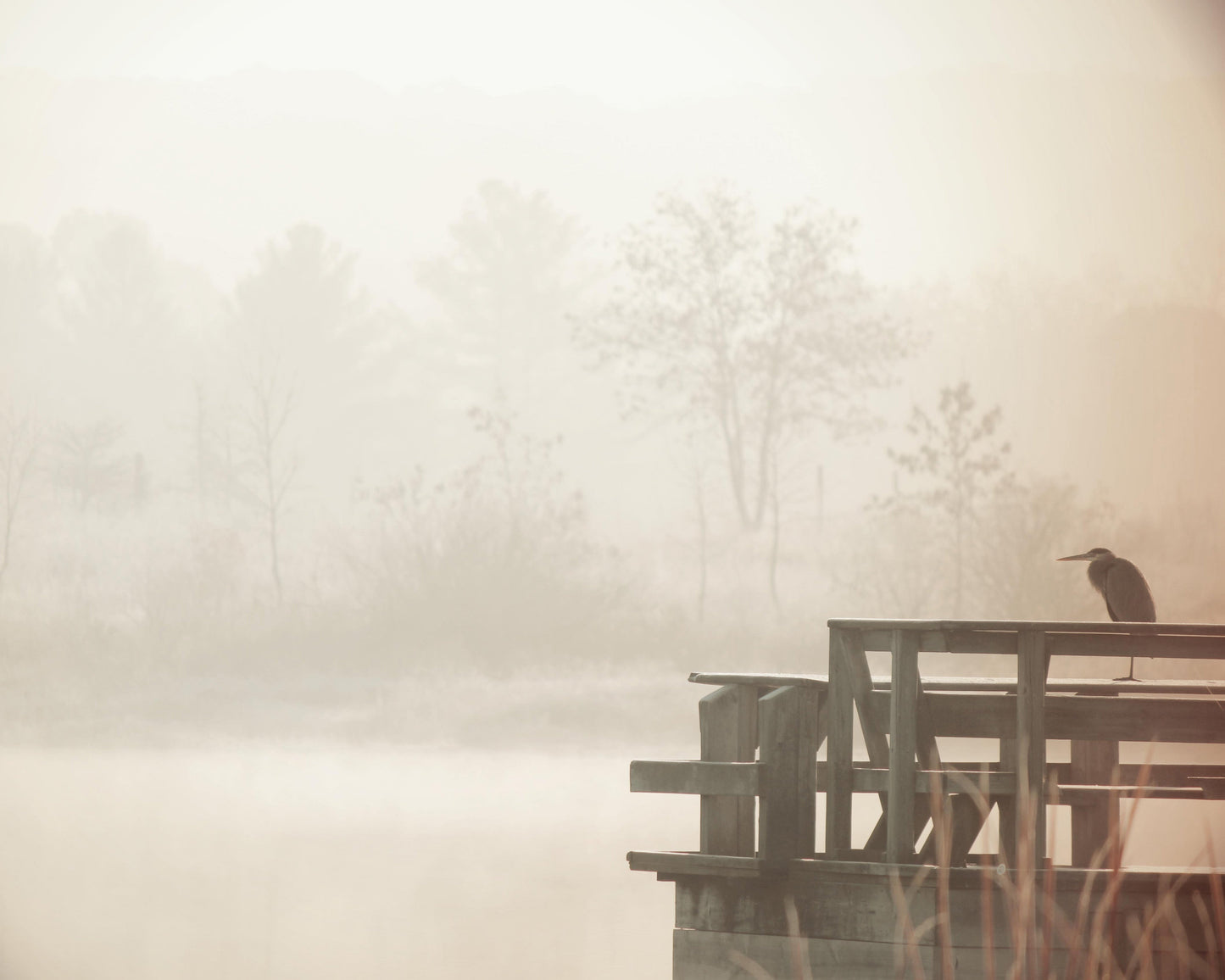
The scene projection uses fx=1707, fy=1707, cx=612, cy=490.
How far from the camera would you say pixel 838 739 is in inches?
210

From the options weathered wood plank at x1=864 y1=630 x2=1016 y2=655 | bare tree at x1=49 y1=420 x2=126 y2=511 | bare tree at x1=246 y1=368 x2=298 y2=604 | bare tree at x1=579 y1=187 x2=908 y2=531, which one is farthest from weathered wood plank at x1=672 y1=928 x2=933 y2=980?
bare tree at x1=49 y1=420 x2=126 y2=511

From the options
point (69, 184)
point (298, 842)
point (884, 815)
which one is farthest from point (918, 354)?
point (884, 815)

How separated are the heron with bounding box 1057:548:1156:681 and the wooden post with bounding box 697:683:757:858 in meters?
1.77

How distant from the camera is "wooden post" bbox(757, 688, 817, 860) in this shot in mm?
5355

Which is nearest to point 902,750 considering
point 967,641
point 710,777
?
point 967,641

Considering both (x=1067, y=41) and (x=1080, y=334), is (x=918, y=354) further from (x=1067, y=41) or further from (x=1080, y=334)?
(x=1067, y=41)

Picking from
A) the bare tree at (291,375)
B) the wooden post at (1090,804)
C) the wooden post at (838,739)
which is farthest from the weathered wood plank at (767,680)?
the bare tree at (291,375)

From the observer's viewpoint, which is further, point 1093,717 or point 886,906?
point 1093,717

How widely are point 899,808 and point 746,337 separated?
21.9 m

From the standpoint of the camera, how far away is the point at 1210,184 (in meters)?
30.2

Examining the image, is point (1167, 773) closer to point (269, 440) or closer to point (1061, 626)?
point (1061, 626)

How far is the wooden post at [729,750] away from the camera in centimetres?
550

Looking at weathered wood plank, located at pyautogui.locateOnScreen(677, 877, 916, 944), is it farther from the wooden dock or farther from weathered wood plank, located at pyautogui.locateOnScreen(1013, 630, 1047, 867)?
weathered wood plank, located at pyautogui.locateOnScreen(1013, 630, 1047, 867)

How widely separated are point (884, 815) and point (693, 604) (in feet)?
69.0
